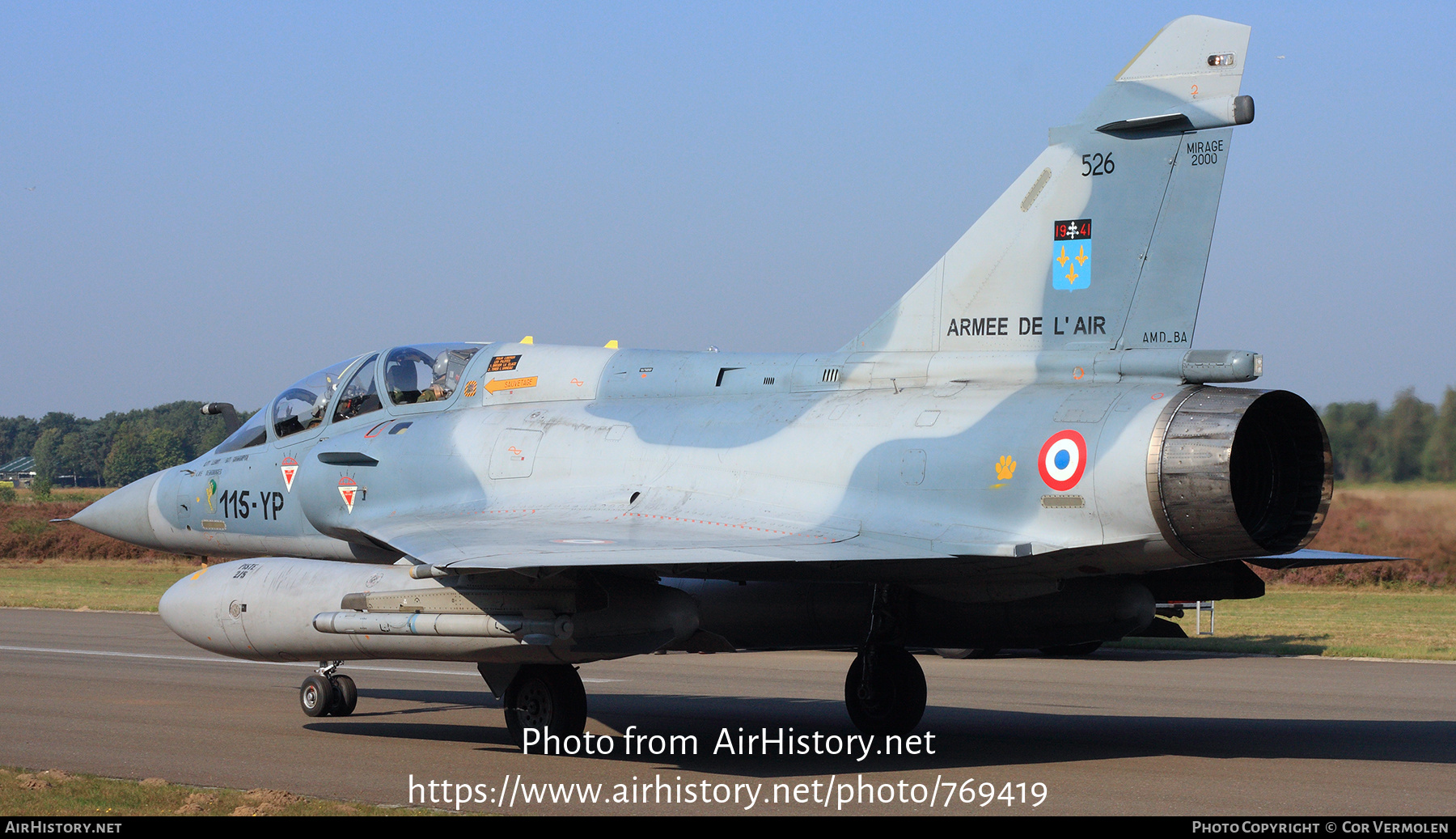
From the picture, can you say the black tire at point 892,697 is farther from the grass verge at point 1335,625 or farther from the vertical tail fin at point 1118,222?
the grass verge at point 1335,625

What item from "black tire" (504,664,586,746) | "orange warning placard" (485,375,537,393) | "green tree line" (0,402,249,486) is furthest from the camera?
"green tree line" (0,402,249,486)

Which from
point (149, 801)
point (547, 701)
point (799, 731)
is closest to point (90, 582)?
point (799, 731)

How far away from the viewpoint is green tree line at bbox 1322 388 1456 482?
1180 cm

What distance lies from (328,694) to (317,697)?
0.10 m

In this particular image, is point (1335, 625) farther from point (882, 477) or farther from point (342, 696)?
point (342, 696)

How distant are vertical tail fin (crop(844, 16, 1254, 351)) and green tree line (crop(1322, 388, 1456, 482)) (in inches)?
134

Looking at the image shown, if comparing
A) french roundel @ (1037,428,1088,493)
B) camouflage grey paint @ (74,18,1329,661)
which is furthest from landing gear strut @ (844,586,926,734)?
french roundel @ (1037,428,1088,493)

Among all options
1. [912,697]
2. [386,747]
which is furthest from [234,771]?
[912,697]

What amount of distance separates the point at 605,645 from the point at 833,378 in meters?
2.64

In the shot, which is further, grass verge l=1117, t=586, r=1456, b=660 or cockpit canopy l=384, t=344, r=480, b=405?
grass verge l=1117, t=586, r=1456, b=660

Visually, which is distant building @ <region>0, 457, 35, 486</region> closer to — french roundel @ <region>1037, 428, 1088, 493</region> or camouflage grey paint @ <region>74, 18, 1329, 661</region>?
camouflage grey paint @ <region>74, 18, 1329, 661</region>

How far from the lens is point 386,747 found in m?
11.1

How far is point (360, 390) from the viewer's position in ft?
42.3
